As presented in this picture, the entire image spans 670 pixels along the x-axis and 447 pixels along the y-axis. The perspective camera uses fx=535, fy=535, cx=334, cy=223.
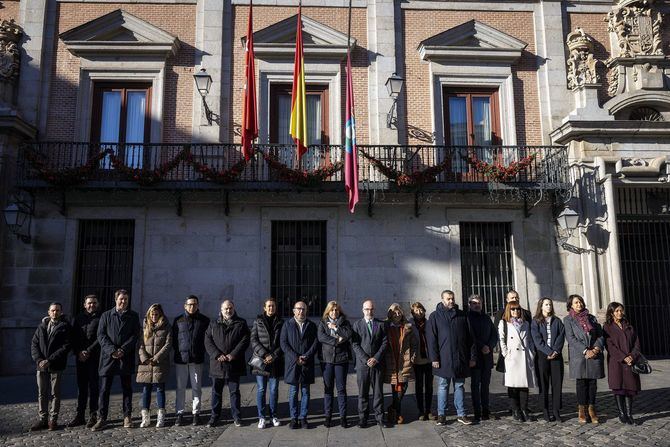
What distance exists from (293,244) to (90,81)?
21.5 feet

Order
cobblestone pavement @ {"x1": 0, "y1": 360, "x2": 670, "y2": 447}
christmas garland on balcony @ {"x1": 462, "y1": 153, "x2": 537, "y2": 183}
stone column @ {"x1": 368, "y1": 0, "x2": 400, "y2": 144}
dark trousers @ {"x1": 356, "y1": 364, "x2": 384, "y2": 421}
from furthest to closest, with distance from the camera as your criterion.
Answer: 1. stone column @ {"x1": 368, "y1": 0, "x2": 400, "y2": 144}
2. christmas garland on balcony @ {"x1": 462, "y1": 153, "x2": 537, "y2": 183}
3. dark trousers @ {"x1": 356, "y1": 364, "x2": 384, "y2": 421}
4. cobblestone pavement @ {"x1": 0, "y1": 360, "x2": 670, "y2": 447}

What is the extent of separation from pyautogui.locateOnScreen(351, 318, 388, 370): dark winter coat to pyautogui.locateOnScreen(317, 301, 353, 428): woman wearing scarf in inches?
5.2

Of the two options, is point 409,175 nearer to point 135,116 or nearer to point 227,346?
point 227,346

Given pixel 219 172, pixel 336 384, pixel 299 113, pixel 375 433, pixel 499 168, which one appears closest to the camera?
pixel 375 433

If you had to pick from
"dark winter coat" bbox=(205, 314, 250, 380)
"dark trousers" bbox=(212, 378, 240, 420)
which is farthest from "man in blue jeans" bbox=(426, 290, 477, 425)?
"dark trousers" bbox=(212, 378, 240, 420)

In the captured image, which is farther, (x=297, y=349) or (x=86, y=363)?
(x=86, y=363)

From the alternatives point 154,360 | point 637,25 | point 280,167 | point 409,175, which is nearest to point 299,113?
point 280,167

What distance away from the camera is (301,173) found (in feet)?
39.1

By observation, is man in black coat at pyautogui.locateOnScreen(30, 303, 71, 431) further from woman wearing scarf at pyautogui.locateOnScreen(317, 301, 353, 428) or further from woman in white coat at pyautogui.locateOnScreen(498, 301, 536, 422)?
woman in white coat at pyautogui.locateOnScreen(498, 301, 536, 422)

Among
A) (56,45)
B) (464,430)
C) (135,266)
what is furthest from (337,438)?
(56,45)

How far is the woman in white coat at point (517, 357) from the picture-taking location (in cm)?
722

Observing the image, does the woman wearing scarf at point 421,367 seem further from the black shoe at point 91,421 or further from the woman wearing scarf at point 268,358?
the black shoe at point 91,421

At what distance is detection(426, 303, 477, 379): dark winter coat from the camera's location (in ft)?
23.5

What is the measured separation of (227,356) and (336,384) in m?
1.50
